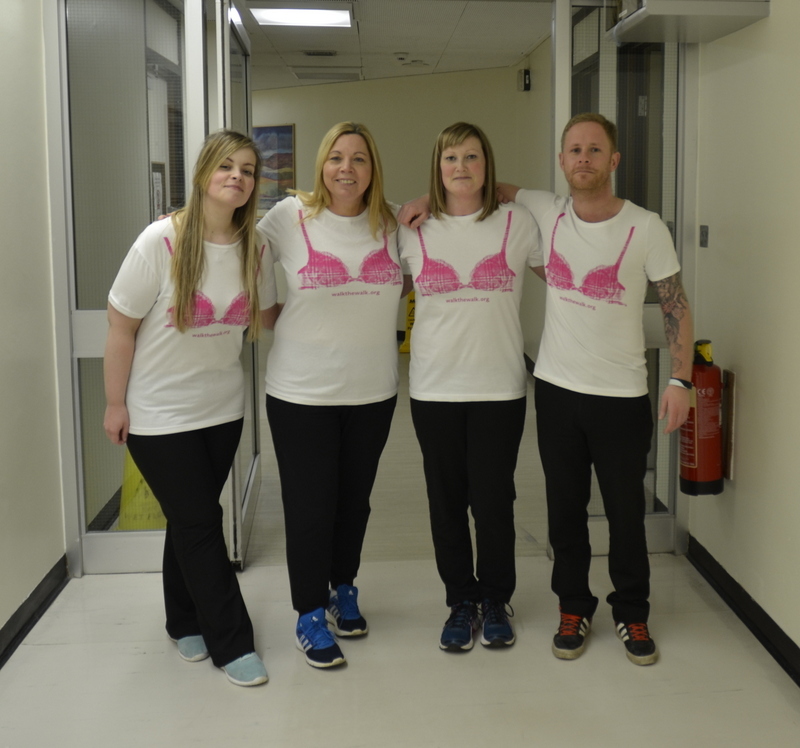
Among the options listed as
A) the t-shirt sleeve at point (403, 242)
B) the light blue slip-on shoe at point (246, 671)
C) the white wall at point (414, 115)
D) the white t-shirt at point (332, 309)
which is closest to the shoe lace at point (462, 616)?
the light blue slip-on shoe at point (246, 671)

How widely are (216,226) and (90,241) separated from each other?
98cm

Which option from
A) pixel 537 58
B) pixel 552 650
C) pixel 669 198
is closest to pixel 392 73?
pixel 537 58

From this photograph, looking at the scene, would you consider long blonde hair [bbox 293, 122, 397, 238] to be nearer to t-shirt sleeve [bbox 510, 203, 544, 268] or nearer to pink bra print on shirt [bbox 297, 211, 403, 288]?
pink bra print on shirt [bbox 297, 211, 403, 288]

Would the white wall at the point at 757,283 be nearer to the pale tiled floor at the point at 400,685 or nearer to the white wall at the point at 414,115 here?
the pale tiled floor at the point at 400,685

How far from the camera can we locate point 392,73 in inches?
358

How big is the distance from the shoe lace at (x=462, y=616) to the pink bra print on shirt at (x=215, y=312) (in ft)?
3.64

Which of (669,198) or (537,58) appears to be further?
(537,58)

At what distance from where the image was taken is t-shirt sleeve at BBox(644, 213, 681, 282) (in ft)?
8.22

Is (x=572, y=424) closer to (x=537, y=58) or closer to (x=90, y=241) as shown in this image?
(x=90, y=241)

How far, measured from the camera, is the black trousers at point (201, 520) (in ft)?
7.97

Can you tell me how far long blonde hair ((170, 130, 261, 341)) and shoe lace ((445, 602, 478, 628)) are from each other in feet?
3.77

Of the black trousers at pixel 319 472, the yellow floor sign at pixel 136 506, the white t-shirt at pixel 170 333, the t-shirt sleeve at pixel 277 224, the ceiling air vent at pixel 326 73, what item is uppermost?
the ceiling air vent at pixel 326 73

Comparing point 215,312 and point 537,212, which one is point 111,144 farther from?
point 537,212

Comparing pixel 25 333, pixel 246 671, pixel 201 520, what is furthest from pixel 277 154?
pixel 246 671
